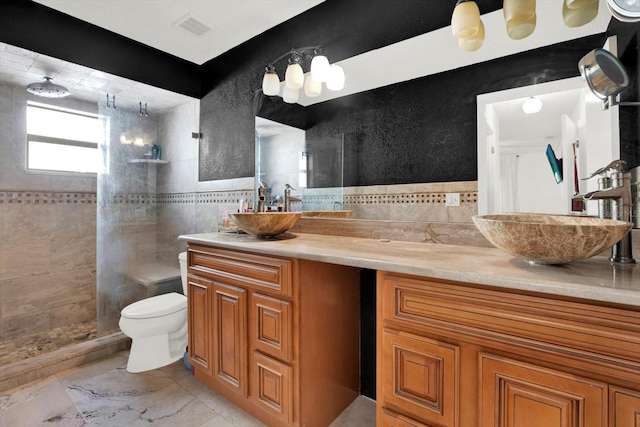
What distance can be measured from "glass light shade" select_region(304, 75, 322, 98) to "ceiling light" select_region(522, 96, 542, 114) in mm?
1159

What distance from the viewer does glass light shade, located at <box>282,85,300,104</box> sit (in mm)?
2121

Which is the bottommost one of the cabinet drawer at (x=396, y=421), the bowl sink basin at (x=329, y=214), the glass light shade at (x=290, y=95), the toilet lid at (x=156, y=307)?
the cabinet drawer at (x=396, y=421)

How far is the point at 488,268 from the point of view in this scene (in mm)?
915

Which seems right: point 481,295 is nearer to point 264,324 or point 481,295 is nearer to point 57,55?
point 264,324

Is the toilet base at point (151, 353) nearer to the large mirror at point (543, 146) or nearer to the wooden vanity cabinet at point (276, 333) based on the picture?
the wooden vanity cabinet at point (276, 333)

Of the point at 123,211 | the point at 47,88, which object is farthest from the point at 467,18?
the point at 47,88

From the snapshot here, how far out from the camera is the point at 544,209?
125cm

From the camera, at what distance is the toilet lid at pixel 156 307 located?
2.06 meters

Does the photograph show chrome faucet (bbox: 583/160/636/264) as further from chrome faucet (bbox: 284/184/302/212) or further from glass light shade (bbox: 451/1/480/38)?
chrome faucet (bbox: 284/184/302/212)

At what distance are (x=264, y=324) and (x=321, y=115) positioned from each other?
1.31 m

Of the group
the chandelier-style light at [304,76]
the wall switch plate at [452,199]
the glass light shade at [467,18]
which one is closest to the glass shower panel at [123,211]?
the chandelier-style light at [304,76]

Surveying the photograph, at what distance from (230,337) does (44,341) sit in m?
2.27

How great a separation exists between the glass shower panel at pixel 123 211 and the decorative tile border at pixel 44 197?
0.65 metres

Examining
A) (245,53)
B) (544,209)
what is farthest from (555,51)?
(245,53)
